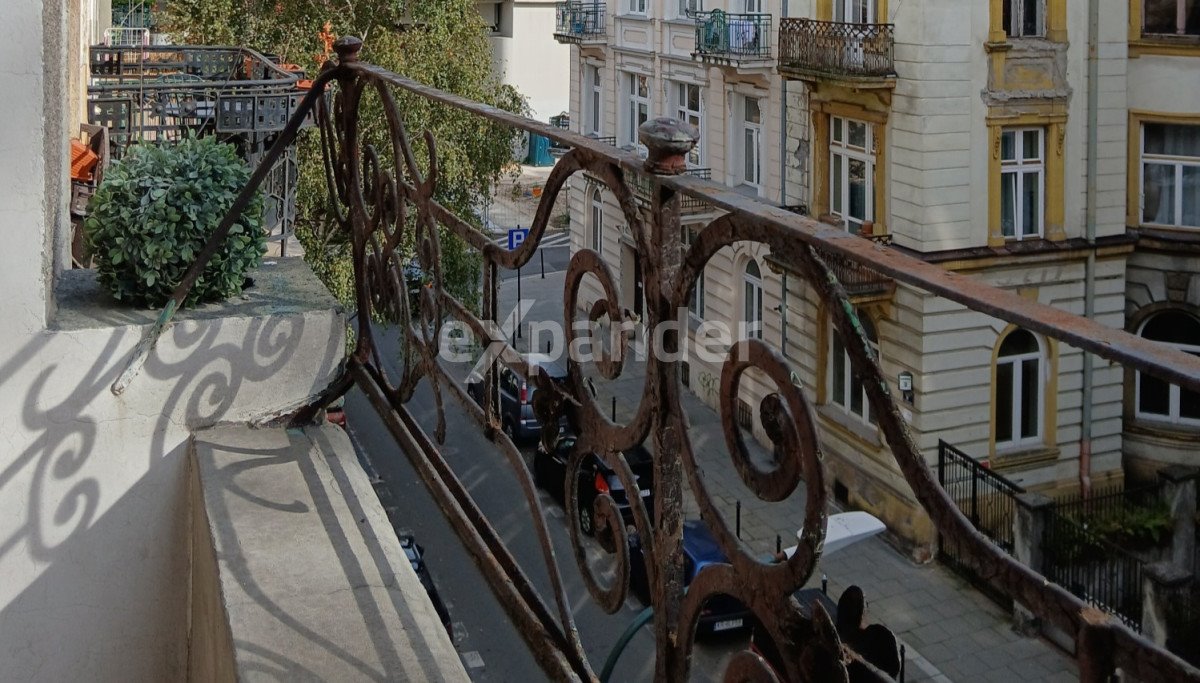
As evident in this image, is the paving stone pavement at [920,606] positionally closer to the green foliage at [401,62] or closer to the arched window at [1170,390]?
the green foliage at [401,62]

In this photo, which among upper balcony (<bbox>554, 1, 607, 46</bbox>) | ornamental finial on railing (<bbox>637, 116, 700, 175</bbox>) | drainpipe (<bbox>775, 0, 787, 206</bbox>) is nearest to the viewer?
ornamental finial on railing (<bbox>637, 116, 700, 175</bbox>)

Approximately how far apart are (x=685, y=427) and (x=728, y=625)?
32.5ft

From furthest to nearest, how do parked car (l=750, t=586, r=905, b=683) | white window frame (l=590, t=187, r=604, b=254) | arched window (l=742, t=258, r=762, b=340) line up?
arched window (l=742, t=258, r=762, b=340) → white window frame (l=590, t=187, r=604, b=254) → parked car (l=750, t=586, r=905, b=683)

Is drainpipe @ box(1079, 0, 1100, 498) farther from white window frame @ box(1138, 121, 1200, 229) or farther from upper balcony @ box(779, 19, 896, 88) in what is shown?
upper balcony @ box(779, 19, 896, 88)

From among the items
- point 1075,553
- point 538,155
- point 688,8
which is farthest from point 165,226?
point 538,155

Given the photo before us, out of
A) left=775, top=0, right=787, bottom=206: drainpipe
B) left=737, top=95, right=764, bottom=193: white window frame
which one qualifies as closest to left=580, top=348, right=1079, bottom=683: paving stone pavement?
left=775, top=0, right=787, bottom=206: drainpipe

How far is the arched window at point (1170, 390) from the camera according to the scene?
1728 cm

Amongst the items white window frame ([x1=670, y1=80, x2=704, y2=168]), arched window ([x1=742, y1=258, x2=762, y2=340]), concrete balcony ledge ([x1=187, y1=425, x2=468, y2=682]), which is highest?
white window frame ([x1=670, y1=80, x2=704, y2=168])

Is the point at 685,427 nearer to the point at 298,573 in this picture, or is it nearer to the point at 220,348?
the point at 298,573

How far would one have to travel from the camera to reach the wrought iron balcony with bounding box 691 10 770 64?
19.9 metres

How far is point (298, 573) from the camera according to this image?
302 cm

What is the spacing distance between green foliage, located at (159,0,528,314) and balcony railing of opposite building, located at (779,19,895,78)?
154 inches

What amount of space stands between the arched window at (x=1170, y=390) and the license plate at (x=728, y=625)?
26.7 ft

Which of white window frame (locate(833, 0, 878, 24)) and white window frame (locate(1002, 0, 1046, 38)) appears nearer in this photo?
white window frame (locate(1002, 0, 1046, 38))
